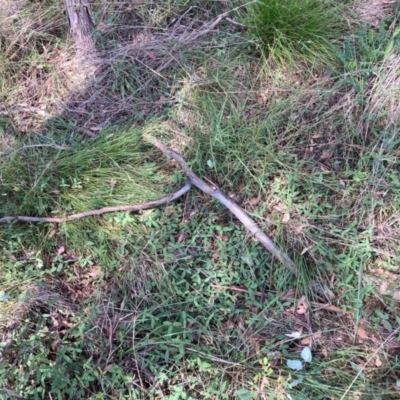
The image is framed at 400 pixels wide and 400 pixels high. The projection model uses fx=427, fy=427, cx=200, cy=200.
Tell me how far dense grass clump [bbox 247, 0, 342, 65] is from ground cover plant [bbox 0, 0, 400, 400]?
1 cm

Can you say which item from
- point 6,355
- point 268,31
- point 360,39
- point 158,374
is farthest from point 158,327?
point 360,39

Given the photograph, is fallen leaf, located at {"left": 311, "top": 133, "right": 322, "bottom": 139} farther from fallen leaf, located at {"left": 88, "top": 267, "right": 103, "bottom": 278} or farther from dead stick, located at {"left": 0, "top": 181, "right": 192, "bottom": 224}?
fallen leaf, located at {"left": 88, "top": 267, "right": 103, "bottom": 278}

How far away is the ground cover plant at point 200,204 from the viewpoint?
1709 mm

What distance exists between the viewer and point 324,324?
71.4 inches

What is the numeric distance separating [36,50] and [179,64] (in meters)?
0.93

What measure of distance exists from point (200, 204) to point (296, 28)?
43.2 inches

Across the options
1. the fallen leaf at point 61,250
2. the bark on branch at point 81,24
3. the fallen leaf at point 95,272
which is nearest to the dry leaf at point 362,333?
the fallen leaf at point 95,272

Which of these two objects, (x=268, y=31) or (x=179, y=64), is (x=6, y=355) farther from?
(x=268, y=31)

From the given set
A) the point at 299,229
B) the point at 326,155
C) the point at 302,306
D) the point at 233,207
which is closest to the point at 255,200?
the point at 233,207

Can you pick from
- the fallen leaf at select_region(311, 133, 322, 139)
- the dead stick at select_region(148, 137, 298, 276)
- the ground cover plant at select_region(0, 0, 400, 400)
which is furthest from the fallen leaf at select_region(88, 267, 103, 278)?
the fallen leaf at select_region(311, 133, 322, 139)

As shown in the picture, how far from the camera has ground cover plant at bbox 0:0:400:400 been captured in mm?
1709

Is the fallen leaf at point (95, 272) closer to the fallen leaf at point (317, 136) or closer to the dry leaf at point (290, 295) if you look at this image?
the dry leaf at point (290, 295)

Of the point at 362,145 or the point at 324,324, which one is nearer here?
the point at 324,324

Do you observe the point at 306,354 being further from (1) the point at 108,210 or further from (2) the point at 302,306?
(1) the point at 108,210
